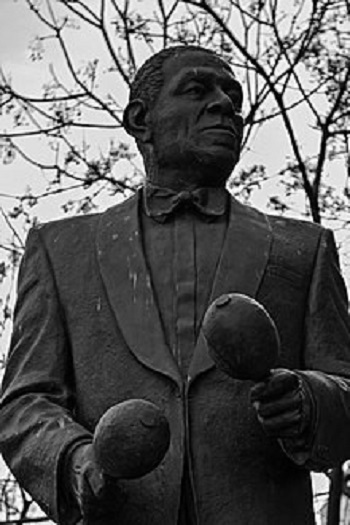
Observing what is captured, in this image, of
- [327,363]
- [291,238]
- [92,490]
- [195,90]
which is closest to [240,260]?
[291,238]

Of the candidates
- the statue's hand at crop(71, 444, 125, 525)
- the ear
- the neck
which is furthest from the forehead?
the statue's hand at crop(71, 444, 125, 525)

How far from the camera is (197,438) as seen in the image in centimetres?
440

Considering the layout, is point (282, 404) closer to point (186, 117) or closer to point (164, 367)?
point (164, 367)

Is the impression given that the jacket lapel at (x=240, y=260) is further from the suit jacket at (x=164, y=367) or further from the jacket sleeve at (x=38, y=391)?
the jacket sleeve at (x=38, y=391)

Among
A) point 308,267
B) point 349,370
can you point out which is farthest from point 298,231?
point 349,370

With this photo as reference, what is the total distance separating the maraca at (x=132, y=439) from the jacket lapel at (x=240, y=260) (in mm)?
501

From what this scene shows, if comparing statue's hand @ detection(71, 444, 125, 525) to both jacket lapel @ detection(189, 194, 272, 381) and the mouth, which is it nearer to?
jacket lapel @ detection(189, 194, 272, 381)

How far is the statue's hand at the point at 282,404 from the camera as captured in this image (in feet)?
13.4

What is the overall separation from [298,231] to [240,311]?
95 cm

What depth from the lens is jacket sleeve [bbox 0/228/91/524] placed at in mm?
4359

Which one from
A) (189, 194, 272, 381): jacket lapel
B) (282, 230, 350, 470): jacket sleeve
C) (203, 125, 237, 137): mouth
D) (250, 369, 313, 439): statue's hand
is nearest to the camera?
(250, 369, 313, 439): statue's hand

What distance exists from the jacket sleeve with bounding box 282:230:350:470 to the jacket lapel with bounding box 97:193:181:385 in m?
0.41

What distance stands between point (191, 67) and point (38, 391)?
1.07 metres

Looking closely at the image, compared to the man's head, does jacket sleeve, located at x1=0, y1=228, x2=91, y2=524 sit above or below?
below
